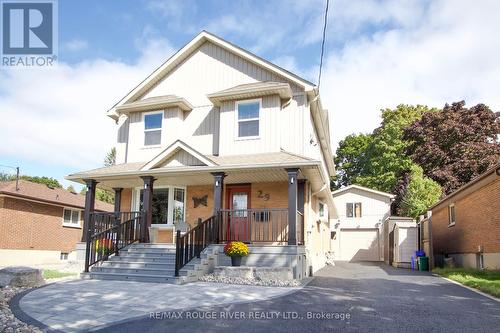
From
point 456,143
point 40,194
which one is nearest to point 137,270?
point 40,194

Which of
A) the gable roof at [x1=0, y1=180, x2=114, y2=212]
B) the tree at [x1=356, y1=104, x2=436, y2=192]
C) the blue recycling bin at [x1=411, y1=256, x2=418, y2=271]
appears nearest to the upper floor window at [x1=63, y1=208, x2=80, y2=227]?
the gable roof at [x1=0, y1=180, x2=114, y2=212]

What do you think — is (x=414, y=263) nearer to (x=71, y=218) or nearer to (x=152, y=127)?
(x=152, y=127)

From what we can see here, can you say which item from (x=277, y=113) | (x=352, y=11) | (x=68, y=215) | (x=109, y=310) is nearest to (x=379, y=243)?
(x=277, y=113)

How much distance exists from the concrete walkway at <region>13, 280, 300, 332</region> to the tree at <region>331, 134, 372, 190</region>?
36.2 meters

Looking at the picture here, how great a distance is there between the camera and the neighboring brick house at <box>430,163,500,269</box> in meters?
13.7

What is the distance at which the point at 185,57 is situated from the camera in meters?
16.5

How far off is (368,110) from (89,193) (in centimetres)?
3490

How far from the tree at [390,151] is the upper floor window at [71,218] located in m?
24.7

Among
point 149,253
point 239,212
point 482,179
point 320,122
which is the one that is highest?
point 320,122

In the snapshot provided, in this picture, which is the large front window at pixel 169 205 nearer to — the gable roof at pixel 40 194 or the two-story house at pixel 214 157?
the two-story house at pixel 214 157

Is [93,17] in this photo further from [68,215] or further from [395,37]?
[68,215]

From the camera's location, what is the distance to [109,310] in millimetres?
6969

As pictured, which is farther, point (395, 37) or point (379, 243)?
point (379, 243)

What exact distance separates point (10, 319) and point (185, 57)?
12233mm
